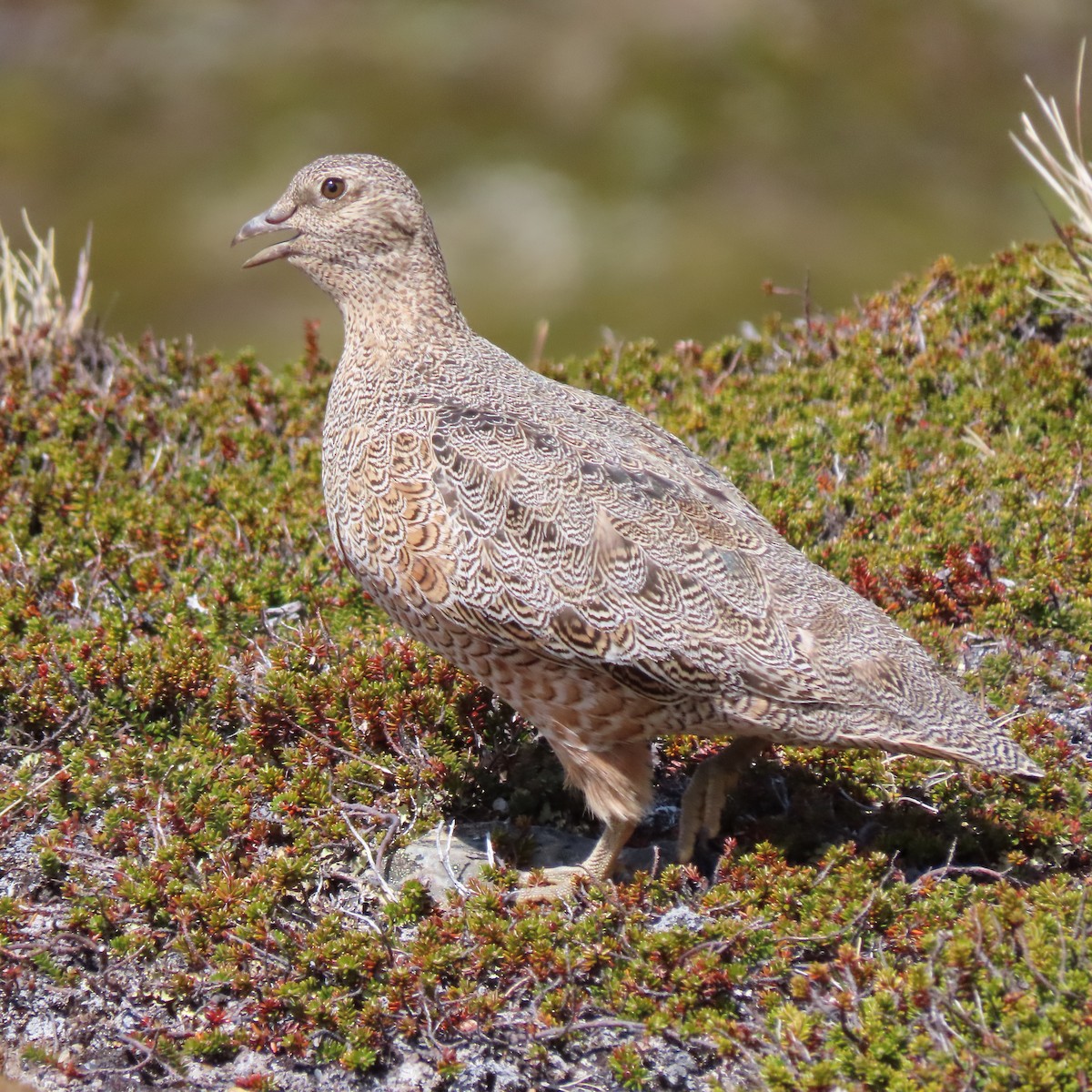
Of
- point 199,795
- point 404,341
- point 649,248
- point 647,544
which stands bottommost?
point 199,795

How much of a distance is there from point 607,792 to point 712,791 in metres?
0.47

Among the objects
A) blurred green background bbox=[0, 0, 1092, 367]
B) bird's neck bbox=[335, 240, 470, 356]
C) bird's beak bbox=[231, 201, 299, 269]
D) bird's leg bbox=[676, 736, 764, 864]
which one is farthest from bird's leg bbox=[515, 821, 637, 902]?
blurred green background bbox=[0, 0, 1092, 367]

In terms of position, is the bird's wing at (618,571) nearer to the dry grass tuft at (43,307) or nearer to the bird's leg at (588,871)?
the bird's leg at (588,871)

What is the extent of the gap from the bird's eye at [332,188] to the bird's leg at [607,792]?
2395mm

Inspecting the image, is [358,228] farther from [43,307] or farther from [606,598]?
[43,307]

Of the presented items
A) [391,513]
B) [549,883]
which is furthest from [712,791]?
[391,513]

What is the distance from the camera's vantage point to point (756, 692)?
15.8ft

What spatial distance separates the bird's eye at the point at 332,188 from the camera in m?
5.74

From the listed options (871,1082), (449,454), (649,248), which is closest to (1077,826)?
(871,1082)

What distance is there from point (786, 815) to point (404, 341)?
242 centimetres

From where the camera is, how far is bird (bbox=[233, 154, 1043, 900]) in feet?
15.8

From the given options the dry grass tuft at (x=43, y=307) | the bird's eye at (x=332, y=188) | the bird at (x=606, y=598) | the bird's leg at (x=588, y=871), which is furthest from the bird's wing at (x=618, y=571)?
the dry grass tuft at (x=43, y=307)

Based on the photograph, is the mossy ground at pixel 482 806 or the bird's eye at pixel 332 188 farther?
the bird's eye at pixel 332 188

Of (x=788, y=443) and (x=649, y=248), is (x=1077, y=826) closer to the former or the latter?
(x=788, y=443)
